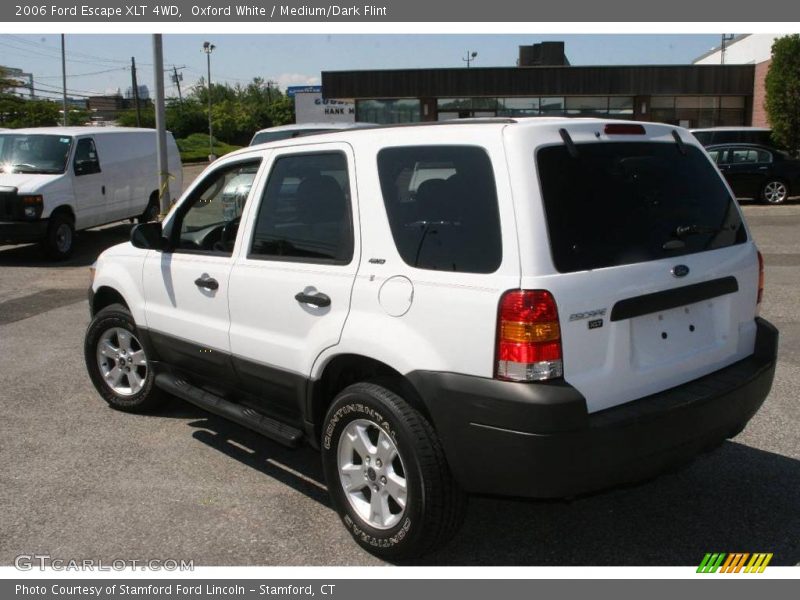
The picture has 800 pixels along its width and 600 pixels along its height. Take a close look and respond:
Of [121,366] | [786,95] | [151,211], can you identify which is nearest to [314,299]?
[121,366]

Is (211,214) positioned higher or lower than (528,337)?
higher

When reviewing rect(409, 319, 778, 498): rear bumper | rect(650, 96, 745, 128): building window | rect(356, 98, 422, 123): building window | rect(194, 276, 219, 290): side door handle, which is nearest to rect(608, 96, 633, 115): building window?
A: rect(650, 96, 745, 128): building window

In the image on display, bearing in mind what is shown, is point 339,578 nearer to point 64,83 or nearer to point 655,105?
A: point 655,105

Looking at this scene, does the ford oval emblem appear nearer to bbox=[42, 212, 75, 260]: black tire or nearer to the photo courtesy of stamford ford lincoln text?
the photo courtesy of stamford ford lincoln text

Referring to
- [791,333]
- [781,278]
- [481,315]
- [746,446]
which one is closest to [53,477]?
[481,315]

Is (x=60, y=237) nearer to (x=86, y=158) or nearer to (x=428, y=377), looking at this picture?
(x=86, y=158)

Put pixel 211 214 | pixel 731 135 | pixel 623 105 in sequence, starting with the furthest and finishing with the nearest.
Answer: pixel 623 105, pixel 731 135, pixel 211 214

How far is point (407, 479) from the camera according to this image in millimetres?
3338

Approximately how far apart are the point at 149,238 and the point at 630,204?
9.48 feet

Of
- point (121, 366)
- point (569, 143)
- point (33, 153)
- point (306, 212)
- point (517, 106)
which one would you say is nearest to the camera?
point (569, 143)

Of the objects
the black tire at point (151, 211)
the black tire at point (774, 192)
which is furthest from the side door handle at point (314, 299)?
the black tire at point (774, 192)

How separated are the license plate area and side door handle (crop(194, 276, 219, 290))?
7.59 ft

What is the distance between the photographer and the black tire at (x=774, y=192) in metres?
19.7

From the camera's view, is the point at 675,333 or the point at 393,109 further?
the point at 393,109
